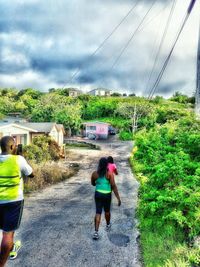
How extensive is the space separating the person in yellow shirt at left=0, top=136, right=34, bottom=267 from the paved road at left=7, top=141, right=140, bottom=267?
1.45m

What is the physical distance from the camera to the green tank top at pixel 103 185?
231 inches

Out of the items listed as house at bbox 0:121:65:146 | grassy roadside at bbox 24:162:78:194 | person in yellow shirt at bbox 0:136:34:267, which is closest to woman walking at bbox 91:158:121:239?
person in yellow shirt at bbox 0:136:34:267

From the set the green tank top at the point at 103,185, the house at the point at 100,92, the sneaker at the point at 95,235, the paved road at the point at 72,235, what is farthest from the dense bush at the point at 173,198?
the house at the point at 100,92

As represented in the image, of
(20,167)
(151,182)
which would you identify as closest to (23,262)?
(20,167)

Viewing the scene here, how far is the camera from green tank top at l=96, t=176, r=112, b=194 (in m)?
5.87

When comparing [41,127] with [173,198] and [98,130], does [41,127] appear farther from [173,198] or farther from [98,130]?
[173,198]

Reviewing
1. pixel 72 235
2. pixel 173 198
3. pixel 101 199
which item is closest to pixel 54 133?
pixel 72 235

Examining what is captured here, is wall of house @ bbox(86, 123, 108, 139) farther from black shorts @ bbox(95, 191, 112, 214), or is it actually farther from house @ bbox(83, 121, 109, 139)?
black shorts @ bbox(95, 191, 112, 214)

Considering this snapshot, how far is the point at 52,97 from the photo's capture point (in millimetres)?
57844

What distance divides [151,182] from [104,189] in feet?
4.82

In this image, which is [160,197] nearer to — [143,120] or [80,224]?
[80,224]

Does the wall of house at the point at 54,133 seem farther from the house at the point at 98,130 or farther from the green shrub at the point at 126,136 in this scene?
the house at the point at 98,130

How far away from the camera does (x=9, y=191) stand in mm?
3717

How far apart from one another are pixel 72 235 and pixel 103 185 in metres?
1.60
